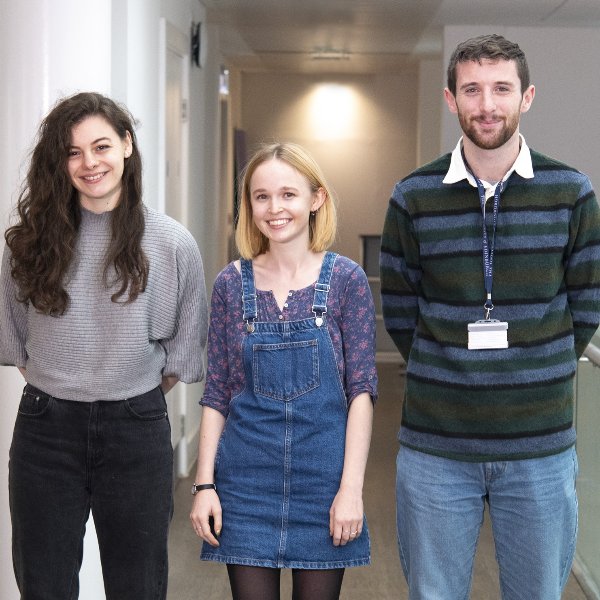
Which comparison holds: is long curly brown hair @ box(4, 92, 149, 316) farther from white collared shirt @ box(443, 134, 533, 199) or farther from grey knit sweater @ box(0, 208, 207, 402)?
white collared shirt @ box(443, 134, 533, 199)

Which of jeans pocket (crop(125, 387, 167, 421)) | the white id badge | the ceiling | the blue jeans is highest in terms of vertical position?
the ceiling

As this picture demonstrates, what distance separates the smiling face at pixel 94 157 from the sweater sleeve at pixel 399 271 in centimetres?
62

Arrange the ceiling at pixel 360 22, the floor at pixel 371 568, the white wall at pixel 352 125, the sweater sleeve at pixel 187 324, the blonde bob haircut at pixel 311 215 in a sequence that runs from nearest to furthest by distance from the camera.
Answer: the blonde bob haircut at pixel 311 215 < the sweater sleeve at pixel 187 324 < the floor at pixel 371 568 < the ceiling at pixel 360 22 < the white wall at pixel 352 125

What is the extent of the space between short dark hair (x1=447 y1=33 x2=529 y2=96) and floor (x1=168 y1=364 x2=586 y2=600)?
2.54m

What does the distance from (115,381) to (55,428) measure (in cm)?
16

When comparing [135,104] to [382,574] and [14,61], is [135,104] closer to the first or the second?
[14,61]

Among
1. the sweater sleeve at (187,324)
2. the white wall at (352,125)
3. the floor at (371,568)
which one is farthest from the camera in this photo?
the white wall at (352,125)

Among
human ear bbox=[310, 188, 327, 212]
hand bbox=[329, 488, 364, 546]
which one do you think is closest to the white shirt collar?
human ear bbox=[310, 188, 327, 212]

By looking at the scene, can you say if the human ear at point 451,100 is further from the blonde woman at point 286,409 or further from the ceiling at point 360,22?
the ceiling at point 360,22

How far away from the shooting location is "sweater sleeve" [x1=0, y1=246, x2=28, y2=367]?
247 centimetres

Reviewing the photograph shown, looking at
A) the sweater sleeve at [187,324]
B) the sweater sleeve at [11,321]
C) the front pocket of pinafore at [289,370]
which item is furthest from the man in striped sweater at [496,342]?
the sweater sleeve at [11,321]

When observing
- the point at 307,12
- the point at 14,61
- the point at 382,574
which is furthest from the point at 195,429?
the point at 14,61

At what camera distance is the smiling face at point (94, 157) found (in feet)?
7.70

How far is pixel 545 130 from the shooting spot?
734 centimetres
